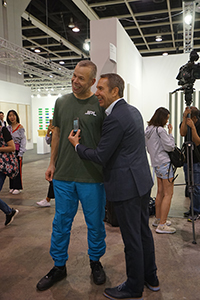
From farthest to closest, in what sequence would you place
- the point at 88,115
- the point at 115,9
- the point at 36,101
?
the point at 36,101 → the point at 115,9 → the point at 88,115

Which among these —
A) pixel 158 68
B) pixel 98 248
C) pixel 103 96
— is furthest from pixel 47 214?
pixel 158 68

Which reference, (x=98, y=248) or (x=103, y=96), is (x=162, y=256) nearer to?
(x=98, y=248)

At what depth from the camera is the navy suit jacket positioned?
1631 millimetres

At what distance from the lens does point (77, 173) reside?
192 centimetres

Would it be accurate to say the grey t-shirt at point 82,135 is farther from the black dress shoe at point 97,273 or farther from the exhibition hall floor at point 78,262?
the exhibition hall floor at point 78,262

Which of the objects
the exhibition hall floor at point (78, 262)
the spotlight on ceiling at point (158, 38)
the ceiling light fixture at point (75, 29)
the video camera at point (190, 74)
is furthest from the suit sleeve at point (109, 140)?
the spotlight on ceiling at point (158, 38)

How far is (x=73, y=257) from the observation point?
2.47 meters

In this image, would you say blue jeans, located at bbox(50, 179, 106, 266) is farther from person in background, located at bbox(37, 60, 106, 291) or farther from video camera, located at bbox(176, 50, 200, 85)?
video camera, located at bbox(176, 50, 200, 85)

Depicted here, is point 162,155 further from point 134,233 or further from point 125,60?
point 125,60

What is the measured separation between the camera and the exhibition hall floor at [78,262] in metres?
1.94

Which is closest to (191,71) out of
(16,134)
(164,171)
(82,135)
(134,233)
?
(164,171)

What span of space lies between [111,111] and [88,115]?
0.23 m

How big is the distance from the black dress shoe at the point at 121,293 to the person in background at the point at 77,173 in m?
0.18

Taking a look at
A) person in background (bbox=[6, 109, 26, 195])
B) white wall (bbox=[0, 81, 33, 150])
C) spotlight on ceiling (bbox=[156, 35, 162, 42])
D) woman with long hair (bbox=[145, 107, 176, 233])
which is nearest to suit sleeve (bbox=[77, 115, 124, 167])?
woman with long hair (bbox=[145, 107, 176, 233])
